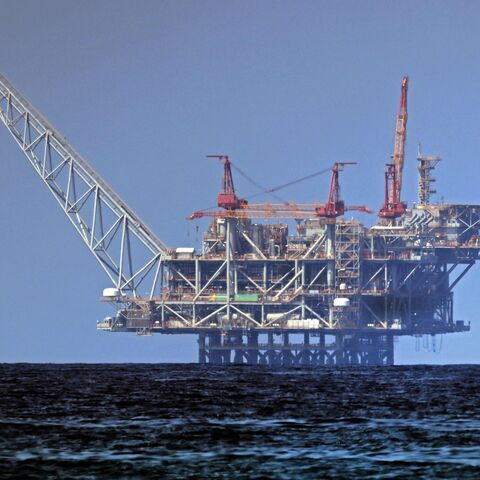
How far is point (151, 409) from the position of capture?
81.1 metres

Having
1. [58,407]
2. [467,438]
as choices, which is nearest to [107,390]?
[58,407]

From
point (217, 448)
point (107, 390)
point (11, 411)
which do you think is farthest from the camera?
point (107, 390)

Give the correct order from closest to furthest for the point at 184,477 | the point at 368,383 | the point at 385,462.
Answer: the point at 184,477, the point at 385,462, the point at 368,383

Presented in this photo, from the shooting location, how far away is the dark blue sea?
169ft

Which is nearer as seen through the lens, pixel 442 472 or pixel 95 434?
pixel 442 472

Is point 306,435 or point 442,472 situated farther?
point 306,435

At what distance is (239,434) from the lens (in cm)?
6369

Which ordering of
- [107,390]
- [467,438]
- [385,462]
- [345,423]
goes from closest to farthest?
[385,462] < [467,438] < [345,423] < [107,390]

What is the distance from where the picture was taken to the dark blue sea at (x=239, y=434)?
5144cm

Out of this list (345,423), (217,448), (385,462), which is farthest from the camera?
(345,423)

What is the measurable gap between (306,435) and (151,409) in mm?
19168

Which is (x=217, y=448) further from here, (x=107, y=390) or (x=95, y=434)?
(x=107, y=390)

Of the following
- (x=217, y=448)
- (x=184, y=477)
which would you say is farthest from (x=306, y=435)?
(x=184, y=477)

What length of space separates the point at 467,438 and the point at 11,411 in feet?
89.1
